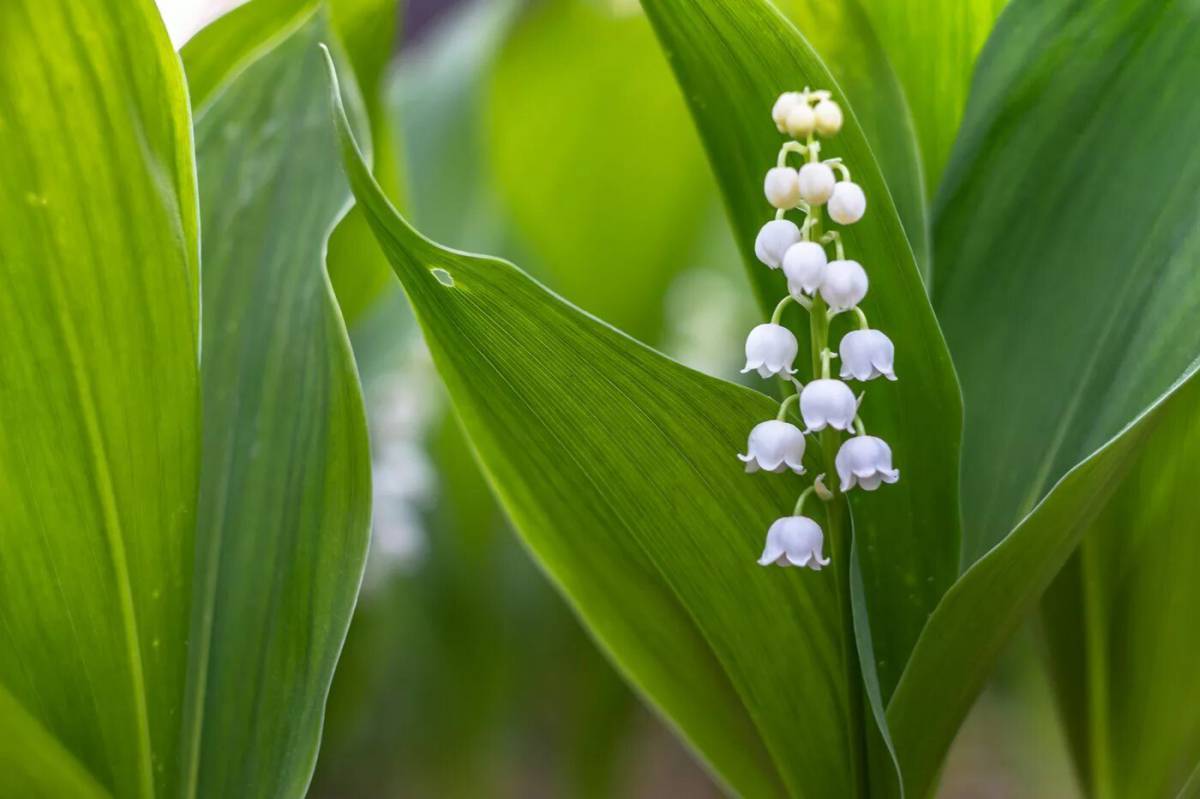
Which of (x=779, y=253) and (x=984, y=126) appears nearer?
(x=779, y=253)

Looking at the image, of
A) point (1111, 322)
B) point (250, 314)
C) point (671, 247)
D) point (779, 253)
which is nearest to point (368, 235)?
point (250, 314)

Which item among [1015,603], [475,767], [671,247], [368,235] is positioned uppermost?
[368,235]

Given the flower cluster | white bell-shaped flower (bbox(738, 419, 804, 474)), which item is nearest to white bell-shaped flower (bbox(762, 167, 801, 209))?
Result: the flower cluster

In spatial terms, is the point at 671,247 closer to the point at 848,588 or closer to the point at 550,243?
the point at 550,243

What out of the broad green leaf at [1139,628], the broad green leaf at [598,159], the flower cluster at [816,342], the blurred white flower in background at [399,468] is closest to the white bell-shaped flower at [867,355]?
the flower cluster at [816,342]

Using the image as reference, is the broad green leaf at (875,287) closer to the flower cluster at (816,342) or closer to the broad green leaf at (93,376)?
the flower cluster at (816,342)

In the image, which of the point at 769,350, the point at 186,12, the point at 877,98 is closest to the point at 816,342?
the point at 769,350
